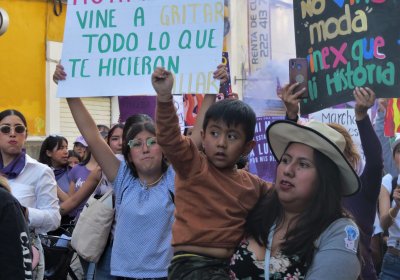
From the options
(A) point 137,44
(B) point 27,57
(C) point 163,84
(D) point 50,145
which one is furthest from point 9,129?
(B) point 27,57

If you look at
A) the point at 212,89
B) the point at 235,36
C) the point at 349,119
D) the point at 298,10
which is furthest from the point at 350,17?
the point at 235,36

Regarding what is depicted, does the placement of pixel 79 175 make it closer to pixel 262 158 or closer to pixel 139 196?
pixel 262 158

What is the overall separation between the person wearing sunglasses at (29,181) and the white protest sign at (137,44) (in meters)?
0.82

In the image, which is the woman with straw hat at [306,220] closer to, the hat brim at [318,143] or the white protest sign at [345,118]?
the hat brim at [318,143]

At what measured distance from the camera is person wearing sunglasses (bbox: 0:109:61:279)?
551 centimetres

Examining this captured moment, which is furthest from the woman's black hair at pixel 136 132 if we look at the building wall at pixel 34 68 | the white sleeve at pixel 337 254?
the building wall at pixel 34 68

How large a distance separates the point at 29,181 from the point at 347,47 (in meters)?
2.39

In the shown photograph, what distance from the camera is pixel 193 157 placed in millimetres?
3426

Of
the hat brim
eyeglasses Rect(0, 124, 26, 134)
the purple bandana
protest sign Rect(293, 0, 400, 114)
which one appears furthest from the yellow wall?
the hat brim

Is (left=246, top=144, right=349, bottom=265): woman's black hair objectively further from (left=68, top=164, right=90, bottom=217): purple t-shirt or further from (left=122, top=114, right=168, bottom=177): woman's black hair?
(left=68, top=164, right=90, bottom=217): purple t-shirt

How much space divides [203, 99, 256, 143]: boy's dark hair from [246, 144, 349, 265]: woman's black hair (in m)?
0.46

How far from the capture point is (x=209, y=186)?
A: 3.43 meters

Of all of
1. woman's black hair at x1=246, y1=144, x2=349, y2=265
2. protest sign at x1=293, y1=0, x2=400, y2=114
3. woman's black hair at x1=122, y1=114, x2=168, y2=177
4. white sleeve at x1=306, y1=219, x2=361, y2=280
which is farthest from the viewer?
woman's black hair at x1=122, y1=114, x2=168, y2=177

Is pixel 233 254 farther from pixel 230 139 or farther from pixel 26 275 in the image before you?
pixel 26 275
